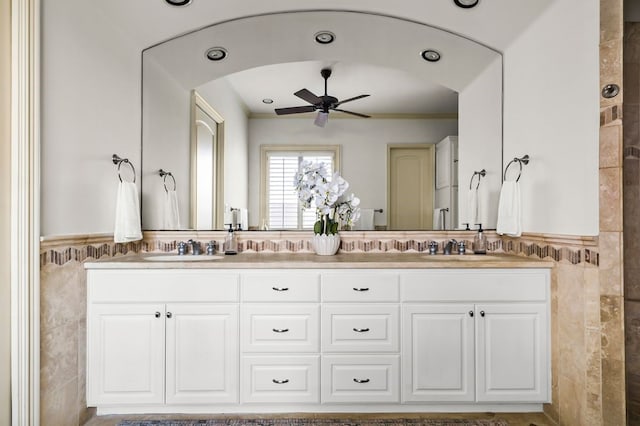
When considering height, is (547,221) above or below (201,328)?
above

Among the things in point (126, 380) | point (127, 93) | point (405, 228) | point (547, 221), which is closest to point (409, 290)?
point (405, 228)

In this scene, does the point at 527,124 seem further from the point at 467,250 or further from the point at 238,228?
the point at 238,228

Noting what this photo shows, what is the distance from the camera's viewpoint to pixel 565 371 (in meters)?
1.85

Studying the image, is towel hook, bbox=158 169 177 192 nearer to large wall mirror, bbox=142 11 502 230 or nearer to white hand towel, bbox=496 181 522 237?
large wall mirror, bbox=142 11 502 230

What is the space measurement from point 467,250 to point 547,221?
1.79 feet

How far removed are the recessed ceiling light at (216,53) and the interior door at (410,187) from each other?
4.05ft

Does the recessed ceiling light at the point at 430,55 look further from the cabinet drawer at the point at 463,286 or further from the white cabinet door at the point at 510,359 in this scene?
the white cabinet door at the point at 510,359

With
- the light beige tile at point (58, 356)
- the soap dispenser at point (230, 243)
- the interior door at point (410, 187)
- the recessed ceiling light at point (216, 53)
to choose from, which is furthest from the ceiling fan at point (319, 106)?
the light beige tile at point (58, 356)

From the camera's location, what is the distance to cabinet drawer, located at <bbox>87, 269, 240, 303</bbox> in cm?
191

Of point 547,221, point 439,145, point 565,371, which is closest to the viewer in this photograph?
point 565,371

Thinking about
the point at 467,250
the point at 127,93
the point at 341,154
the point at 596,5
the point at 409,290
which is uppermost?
the point at 596,5

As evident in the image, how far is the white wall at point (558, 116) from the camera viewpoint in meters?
1.71

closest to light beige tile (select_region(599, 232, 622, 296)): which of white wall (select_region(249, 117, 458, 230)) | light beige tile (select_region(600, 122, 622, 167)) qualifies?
light beige tile (select_region(600, 122, 622, 167))

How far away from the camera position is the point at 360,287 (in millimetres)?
1917
